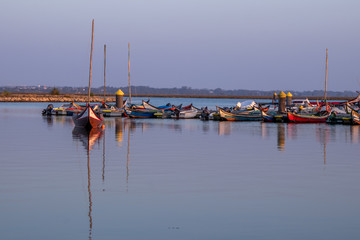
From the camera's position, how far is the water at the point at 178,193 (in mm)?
13227

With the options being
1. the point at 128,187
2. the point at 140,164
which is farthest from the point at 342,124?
the point at 128,187

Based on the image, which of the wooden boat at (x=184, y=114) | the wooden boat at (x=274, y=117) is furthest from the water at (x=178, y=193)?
the wooden boat at (x=184, y=114)

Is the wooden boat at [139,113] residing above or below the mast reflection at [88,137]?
above

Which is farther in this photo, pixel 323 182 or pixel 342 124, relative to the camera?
pixel 342 124

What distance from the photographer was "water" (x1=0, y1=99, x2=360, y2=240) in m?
13.2

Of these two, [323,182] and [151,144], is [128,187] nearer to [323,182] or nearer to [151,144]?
[323,182]

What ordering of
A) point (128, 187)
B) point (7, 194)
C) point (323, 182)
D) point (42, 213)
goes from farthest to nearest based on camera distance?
point (323, 182)
point (128, 187)
point (7, 194)
point (42, 213)

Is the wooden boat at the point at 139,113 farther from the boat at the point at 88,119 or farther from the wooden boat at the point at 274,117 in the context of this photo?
the boat at the point at 88,119

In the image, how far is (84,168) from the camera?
2342 cm

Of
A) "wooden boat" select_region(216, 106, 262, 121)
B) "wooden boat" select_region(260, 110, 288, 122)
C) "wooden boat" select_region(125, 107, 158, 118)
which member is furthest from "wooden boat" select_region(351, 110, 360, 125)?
"wooden boat" select_region(125, 107, 158, 118)

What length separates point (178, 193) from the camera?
1773cm

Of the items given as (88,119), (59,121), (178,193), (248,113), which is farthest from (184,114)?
(178,193)

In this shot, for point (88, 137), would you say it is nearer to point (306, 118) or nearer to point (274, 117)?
point (274, 117)

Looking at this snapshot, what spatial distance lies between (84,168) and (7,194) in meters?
6.27
